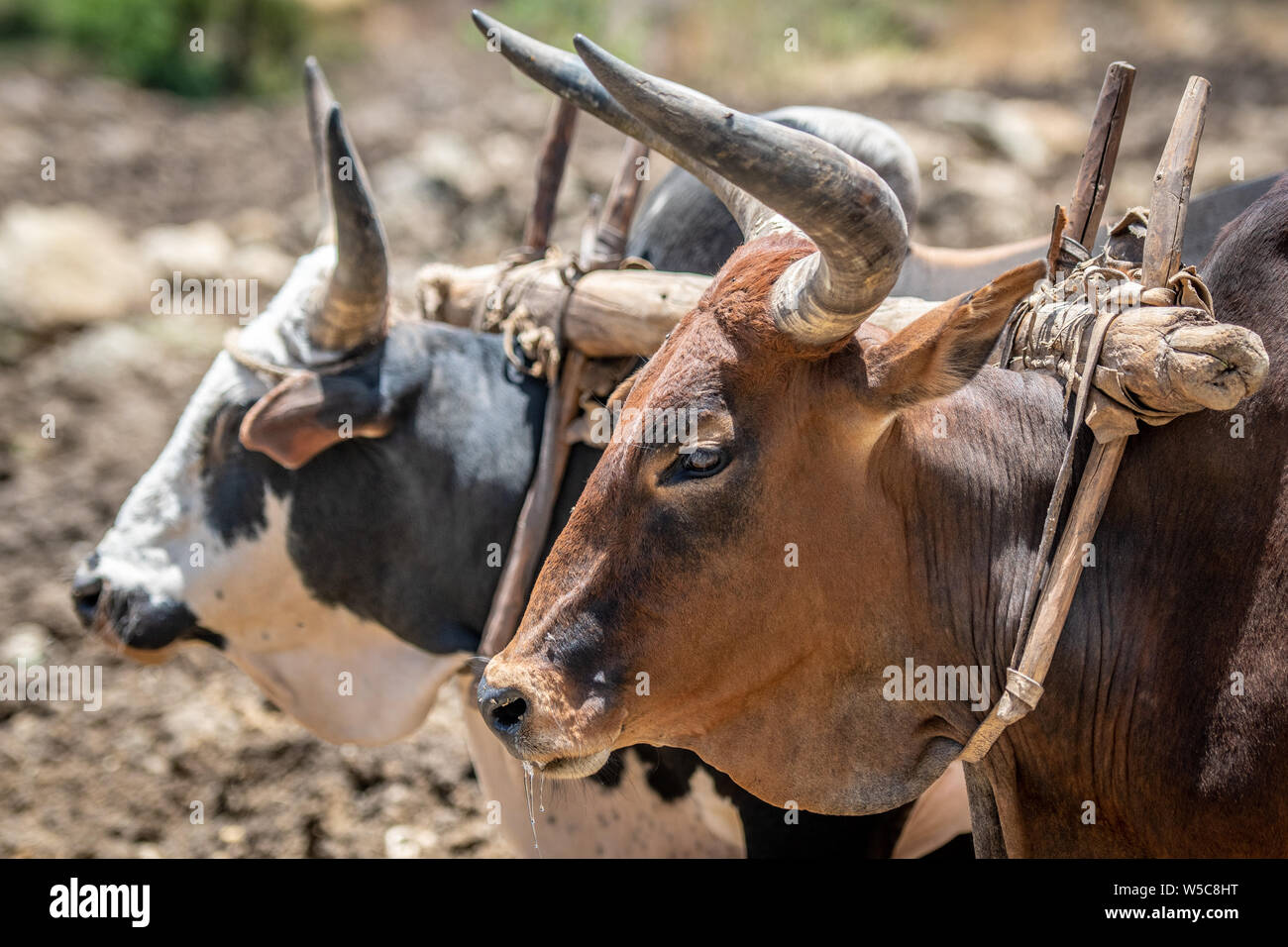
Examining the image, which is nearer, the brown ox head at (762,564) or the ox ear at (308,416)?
the brown ox head at (762,564)

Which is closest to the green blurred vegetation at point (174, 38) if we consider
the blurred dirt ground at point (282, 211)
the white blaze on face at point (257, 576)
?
the blurred dirt ground at point (282, 211)

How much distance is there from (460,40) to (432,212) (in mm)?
6936

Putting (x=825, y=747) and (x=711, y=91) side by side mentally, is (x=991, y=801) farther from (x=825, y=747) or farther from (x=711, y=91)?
(x=711, y=91)

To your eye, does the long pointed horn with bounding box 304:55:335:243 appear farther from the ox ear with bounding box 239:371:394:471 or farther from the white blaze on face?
the ox ear with bounding box 239:371:394:471

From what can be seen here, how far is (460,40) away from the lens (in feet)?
45.3

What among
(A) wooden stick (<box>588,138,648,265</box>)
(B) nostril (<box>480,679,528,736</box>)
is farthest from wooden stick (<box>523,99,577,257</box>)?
(B) nostril (<box>480,679,528,736</box>)

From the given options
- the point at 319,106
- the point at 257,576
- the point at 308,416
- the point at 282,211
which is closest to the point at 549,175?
the point at 319,106

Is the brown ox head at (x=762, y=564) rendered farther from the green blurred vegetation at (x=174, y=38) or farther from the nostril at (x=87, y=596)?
the green blurred vegetation at (x=174, y=38)

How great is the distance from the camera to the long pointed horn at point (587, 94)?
2273mm

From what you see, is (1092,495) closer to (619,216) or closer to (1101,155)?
(1101,155)

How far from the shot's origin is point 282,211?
324 inches

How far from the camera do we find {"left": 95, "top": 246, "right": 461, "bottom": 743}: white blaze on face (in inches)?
123

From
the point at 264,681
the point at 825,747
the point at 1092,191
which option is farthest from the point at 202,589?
the point at 1092,191

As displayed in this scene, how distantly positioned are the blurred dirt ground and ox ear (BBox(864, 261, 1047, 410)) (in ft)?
9.80
